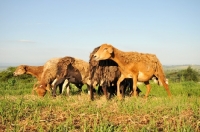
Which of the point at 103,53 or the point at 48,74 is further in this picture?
the point at 48,74

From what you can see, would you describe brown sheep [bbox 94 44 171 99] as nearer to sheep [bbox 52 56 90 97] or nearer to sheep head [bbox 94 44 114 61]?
sheep head [bbox 94 44 114 61]

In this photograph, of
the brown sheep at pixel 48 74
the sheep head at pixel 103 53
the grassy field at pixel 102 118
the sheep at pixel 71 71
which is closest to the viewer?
the grassy field at pixel 102 118

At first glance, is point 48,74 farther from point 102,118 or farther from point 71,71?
point 102,118

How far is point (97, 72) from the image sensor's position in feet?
34.8

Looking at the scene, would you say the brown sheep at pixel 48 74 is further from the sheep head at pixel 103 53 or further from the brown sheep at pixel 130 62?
the brown sheep at pixel 130 62

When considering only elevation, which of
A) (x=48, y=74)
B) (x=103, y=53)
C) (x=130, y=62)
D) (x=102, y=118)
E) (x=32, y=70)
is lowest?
(x=102, y=118)

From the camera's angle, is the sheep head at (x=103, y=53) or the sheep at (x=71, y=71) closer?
the sheep head at (x=103, y=53)

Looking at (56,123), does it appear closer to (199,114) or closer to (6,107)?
(6,107)

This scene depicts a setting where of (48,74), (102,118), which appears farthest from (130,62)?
(48,74)

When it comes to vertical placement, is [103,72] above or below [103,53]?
below

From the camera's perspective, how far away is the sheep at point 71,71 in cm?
1251

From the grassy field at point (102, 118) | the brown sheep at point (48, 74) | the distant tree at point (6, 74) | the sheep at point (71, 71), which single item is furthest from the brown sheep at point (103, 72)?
the distant tree at point (6, 74)

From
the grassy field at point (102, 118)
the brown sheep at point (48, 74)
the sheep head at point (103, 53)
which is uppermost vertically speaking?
the sheep head at point (103, 53)

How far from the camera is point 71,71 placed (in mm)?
12781
